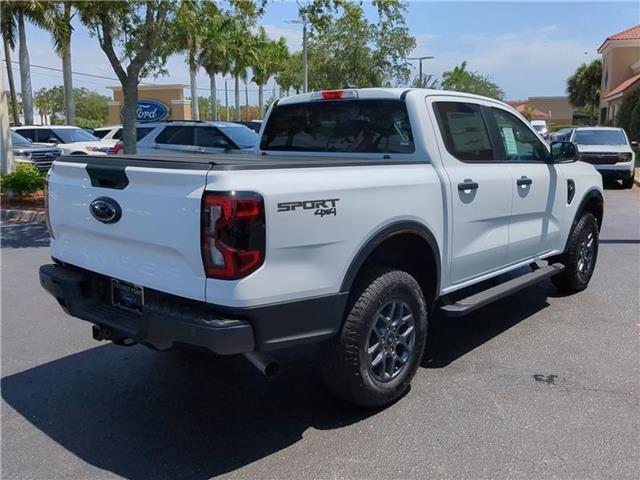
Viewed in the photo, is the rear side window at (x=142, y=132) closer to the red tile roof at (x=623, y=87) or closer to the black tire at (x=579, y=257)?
the black tire at (x=579, y=257)

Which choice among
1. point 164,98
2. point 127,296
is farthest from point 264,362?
point 164,98

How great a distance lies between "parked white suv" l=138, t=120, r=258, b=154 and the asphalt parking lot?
765 centimetres

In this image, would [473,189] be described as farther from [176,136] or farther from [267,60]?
[267,60]

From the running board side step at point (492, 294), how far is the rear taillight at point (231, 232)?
1843 millimetres

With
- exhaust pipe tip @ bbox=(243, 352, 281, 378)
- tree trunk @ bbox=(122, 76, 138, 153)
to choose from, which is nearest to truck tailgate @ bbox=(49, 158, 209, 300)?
exhaust pipe tip @ bbox=(243, 352, 281, 378)

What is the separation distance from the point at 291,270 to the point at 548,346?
2.83 meters

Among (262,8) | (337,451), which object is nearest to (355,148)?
(337,451)

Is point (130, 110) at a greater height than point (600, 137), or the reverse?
point (130, 110)

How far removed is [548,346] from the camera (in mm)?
5027

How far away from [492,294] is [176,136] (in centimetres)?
999

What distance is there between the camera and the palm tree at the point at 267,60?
53.6m

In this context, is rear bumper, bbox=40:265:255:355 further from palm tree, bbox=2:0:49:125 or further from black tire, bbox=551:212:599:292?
palm tree, bbox=2:0:49:125

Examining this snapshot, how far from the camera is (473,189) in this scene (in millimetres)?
4441

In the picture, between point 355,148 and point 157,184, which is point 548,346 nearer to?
point 355,148
